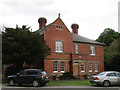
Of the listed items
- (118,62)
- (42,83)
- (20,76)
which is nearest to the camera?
(42,83)

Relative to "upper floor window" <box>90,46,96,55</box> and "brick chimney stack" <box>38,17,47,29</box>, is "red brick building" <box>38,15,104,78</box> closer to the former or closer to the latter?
"upper floor window" <box>90,46,96,55</box>

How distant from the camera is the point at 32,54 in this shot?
22.5 m

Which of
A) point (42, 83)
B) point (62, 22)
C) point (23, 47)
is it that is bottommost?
point (42, 83)

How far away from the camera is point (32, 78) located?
58.4ft

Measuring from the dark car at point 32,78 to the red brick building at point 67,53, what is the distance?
8777 millimetres

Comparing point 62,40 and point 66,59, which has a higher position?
point 62,40

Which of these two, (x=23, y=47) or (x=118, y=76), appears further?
(x=23, y=47)

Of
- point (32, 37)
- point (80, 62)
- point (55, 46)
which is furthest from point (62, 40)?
point (32, 37)

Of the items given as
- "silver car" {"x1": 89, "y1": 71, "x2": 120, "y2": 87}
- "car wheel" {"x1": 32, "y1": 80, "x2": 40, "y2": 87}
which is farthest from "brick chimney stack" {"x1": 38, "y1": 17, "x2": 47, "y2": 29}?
"silver car" {"x1": 89, "y1": 71, "x2": 120, "y2": 87}

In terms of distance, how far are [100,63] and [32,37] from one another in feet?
59.8

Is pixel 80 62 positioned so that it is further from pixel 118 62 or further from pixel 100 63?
pixel 118 62

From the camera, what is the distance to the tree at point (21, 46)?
833 inches

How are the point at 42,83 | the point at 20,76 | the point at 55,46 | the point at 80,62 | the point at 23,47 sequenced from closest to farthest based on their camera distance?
the point at 42,83 < the point at 20,76 < the point at 23,47 < the point at 55,46 < the point at 80,62

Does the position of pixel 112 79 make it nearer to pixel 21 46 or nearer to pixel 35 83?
pixel 35 83
